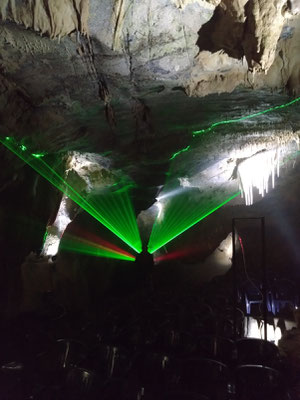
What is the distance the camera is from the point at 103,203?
40.6 feet

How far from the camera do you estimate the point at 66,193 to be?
8.90 metres

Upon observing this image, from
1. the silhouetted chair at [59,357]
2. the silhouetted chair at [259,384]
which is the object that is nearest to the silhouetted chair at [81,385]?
the silhouetted chair at [59,357]

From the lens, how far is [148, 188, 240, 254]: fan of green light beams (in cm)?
1243

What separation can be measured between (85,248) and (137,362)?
8.76 m

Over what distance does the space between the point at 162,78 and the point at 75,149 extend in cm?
331

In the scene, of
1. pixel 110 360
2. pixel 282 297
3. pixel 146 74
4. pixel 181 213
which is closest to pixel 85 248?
pixel 181 213

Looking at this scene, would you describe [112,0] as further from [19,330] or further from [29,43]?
[19,330]

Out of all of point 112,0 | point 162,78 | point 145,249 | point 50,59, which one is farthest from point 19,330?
point 145,249

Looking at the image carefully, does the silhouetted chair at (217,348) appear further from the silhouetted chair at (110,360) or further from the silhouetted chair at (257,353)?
the silhouetted chair at (110,360)

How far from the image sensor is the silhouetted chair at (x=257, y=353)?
176 inches

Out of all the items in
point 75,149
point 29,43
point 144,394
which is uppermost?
point 75,149

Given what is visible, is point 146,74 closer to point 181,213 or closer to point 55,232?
point 55,232

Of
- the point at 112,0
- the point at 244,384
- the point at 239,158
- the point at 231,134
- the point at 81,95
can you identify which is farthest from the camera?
the point at 239,158

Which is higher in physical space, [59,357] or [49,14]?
[49,14]
